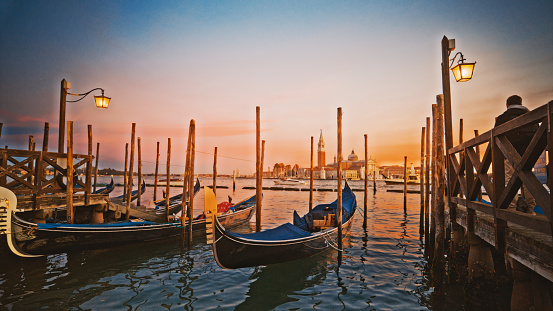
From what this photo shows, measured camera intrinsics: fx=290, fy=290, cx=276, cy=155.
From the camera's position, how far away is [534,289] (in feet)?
9.26

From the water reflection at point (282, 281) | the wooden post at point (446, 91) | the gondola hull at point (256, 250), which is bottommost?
the water reflection at point (282, 281)

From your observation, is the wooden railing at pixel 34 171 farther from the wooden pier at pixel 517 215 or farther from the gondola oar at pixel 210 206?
the wooden pier at pixel 517 215

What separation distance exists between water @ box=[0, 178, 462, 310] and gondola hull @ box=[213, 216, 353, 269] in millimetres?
341

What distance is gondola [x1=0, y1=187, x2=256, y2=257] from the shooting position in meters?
5.57

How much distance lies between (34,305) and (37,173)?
3.63m

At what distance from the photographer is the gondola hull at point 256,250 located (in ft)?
17.8

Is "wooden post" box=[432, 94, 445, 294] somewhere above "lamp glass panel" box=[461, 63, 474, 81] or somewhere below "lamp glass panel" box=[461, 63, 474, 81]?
below

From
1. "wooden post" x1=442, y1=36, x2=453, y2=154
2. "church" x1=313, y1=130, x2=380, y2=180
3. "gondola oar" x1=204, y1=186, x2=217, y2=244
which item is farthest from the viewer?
"church" x1=313, y1=130, x2=380, y2=180

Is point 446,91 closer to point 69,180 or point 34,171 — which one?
point 69,180

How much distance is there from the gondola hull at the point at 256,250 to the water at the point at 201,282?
1.12 feet

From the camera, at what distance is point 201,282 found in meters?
5.85

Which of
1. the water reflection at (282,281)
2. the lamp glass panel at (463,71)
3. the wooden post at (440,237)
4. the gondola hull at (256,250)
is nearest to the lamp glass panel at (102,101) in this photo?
the gondola hull at (256,250)

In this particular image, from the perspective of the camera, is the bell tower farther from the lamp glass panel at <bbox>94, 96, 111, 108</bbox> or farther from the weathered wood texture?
the weathered wood texture

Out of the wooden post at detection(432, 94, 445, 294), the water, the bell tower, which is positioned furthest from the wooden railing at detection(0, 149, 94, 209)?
the bell tower
